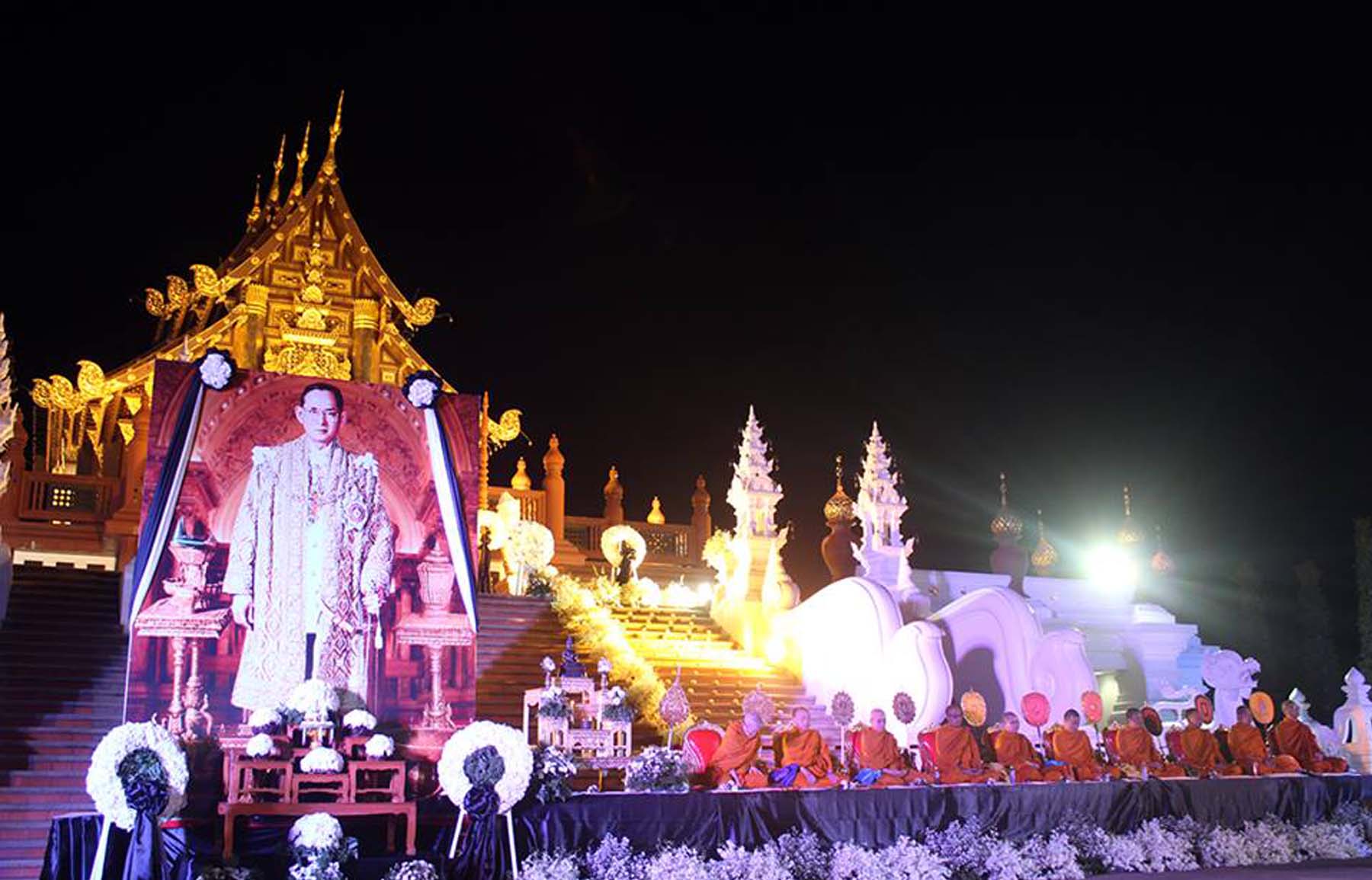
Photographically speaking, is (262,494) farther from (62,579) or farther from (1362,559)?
(1362,559)

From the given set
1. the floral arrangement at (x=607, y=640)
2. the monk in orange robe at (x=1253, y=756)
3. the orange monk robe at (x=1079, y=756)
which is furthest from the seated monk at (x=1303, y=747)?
the floral arrangement at (x=607, y=640)

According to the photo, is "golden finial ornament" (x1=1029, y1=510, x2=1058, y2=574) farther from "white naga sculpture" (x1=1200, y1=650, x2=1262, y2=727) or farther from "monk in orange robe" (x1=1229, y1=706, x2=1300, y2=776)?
"monk in orange robe" (x1=1229, y1=706, x2=1300, y2=776)

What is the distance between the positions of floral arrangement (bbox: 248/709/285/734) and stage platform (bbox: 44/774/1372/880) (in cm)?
65

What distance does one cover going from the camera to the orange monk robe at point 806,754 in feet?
34.9

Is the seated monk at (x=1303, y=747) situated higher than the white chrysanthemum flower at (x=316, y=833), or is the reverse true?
the seated monk at (x=1303, y=747)

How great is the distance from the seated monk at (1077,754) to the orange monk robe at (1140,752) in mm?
313

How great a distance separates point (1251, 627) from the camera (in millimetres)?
23859

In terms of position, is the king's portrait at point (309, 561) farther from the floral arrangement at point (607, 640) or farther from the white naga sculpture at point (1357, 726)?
the white naga sculpture at point (1357, 726)

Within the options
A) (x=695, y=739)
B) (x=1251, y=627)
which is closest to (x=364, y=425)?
(x=695, y=739)

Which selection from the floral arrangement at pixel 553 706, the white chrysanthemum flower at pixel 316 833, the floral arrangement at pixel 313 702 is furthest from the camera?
the floral arrangement at pixel 553 706

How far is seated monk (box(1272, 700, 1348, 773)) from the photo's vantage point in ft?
43.6

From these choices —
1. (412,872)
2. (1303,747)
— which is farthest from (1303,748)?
(412,872)

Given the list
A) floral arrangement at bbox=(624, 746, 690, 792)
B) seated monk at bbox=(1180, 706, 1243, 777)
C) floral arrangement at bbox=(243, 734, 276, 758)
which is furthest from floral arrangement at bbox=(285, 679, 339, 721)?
seated monk at bbox=(1180, 706, 1243, 777)

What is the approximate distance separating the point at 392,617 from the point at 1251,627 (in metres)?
17.9
